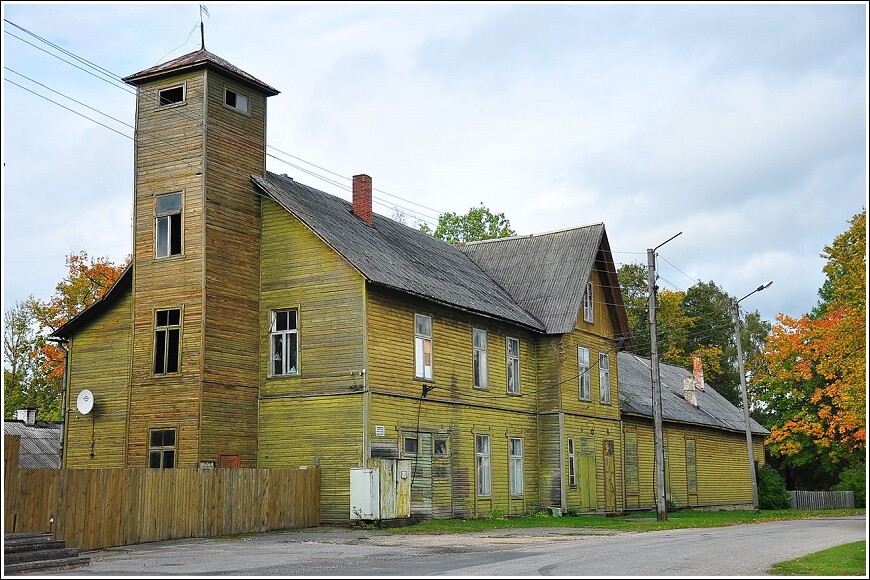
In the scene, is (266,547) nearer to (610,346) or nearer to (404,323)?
(404,323)

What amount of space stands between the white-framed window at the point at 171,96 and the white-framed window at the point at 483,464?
14.0 meters

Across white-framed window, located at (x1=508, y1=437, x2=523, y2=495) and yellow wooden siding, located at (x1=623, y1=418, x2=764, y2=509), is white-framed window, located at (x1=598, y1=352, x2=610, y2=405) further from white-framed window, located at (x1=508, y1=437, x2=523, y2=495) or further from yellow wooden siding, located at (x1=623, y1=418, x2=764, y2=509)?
white-framed window, located at (x1=508, y1=437, x2=523, y2=495)

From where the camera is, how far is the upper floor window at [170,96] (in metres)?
29.0

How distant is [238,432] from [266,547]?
753 centimetres

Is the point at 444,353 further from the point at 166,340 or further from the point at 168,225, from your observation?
the point at 168,225

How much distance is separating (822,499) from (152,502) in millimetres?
45211

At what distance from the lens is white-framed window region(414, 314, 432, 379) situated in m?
30.0

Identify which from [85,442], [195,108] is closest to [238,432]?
[85,442]

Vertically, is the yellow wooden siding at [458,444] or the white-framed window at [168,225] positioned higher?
the white-framed window at [168,225]

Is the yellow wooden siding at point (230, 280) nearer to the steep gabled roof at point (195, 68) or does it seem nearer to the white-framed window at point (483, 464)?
the steep gabled roof at point (195, 68)

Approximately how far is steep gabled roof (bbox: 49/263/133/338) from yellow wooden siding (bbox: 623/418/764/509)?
71.6 ft

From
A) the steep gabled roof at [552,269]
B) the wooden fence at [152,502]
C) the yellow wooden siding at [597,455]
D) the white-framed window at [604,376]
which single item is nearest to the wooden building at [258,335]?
the wooden fence at [152,502]

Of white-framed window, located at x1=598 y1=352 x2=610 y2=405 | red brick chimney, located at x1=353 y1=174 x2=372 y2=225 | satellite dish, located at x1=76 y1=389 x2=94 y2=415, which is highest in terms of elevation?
red brick chimney, located at x1=353 y1=174 x2=372 y2=225

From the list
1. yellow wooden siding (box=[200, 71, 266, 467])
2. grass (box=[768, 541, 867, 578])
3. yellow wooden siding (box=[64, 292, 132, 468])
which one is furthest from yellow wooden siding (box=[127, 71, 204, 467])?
grass (box=[768, 541, 867, 578])
